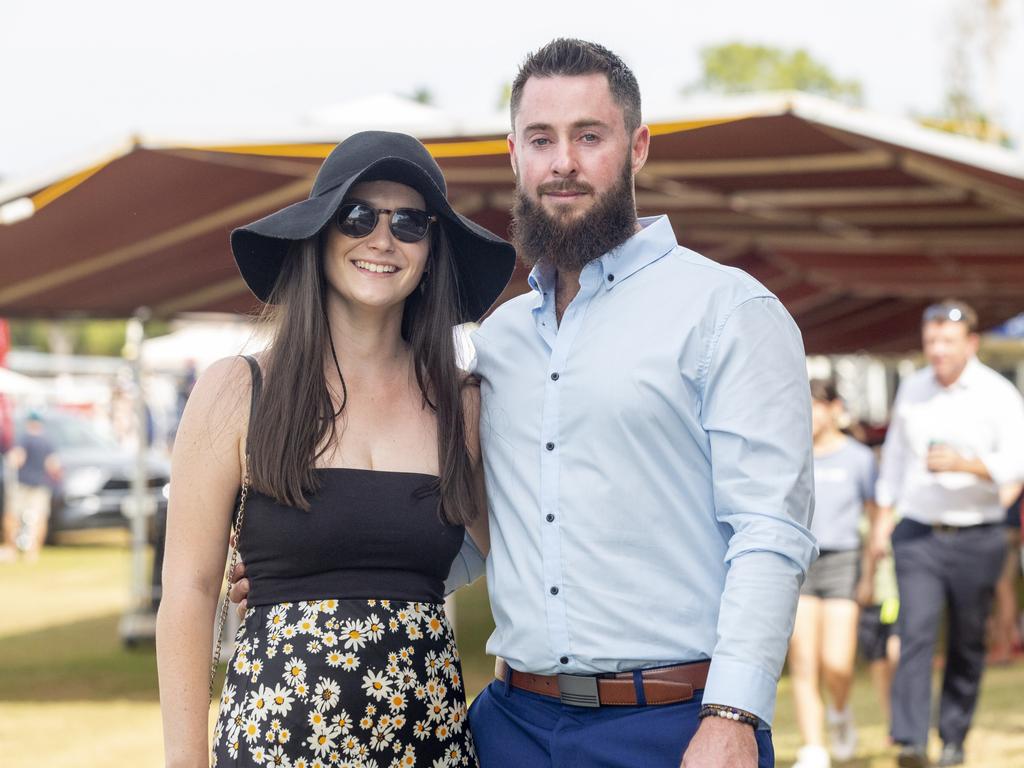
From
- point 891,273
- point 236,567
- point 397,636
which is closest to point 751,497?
point 397,636

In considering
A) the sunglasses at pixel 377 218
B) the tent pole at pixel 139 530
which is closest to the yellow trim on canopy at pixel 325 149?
the sunglasses at pixel 377 218

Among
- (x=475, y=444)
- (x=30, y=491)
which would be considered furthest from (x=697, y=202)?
(x=30, y=491)

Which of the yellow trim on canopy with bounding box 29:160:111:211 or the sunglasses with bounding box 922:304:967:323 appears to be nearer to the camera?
the yellow trim on canopy with bounding box 29:160:111:211

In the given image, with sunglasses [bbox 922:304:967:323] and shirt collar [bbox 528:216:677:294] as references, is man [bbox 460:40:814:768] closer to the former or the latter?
shirt collar [bbox 528:216:677:294]

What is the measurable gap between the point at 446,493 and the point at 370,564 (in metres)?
0.20

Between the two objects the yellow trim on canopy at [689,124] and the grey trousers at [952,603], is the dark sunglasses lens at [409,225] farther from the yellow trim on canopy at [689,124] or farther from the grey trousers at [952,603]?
the grey trousers at [952,603]

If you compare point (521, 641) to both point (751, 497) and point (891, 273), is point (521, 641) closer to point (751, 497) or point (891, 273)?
point (751, 497)

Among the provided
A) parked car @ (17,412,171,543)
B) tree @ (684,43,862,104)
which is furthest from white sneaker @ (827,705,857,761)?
tree @ (684,43,862,104)

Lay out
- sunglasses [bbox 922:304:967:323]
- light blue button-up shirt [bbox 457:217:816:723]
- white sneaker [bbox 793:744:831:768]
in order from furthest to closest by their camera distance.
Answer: sunglasses [bbox 922:304:967:323] < white sneaker [bbox 793:744:831:768] < light blue button-up shirt [bbox 457:217:816:723]

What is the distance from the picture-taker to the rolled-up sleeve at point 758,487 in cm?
232

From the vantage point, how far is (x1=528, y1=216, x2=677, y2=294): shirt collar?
8.80ft

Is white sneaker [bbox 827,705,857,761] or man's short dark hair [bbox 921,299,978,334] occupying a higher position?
man's short dark hair [bbox 921,299,978,334]

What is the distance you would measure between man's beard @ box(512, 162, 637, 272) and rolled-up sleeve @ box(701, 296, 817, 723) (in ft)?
0.99

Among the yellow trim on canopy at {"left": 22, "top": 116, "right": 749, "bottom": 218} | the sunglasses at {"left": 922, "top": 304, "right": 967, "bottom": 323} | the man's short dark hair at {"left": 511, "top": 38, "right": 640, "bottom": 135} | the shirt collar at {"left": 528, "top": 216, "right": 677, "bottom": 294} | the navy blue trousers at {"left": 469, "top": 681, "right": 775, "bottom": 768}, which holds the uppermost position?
the yellow trim on canopy at {"left": 22, "top": 116, "right": 749, "bottom": 218}
